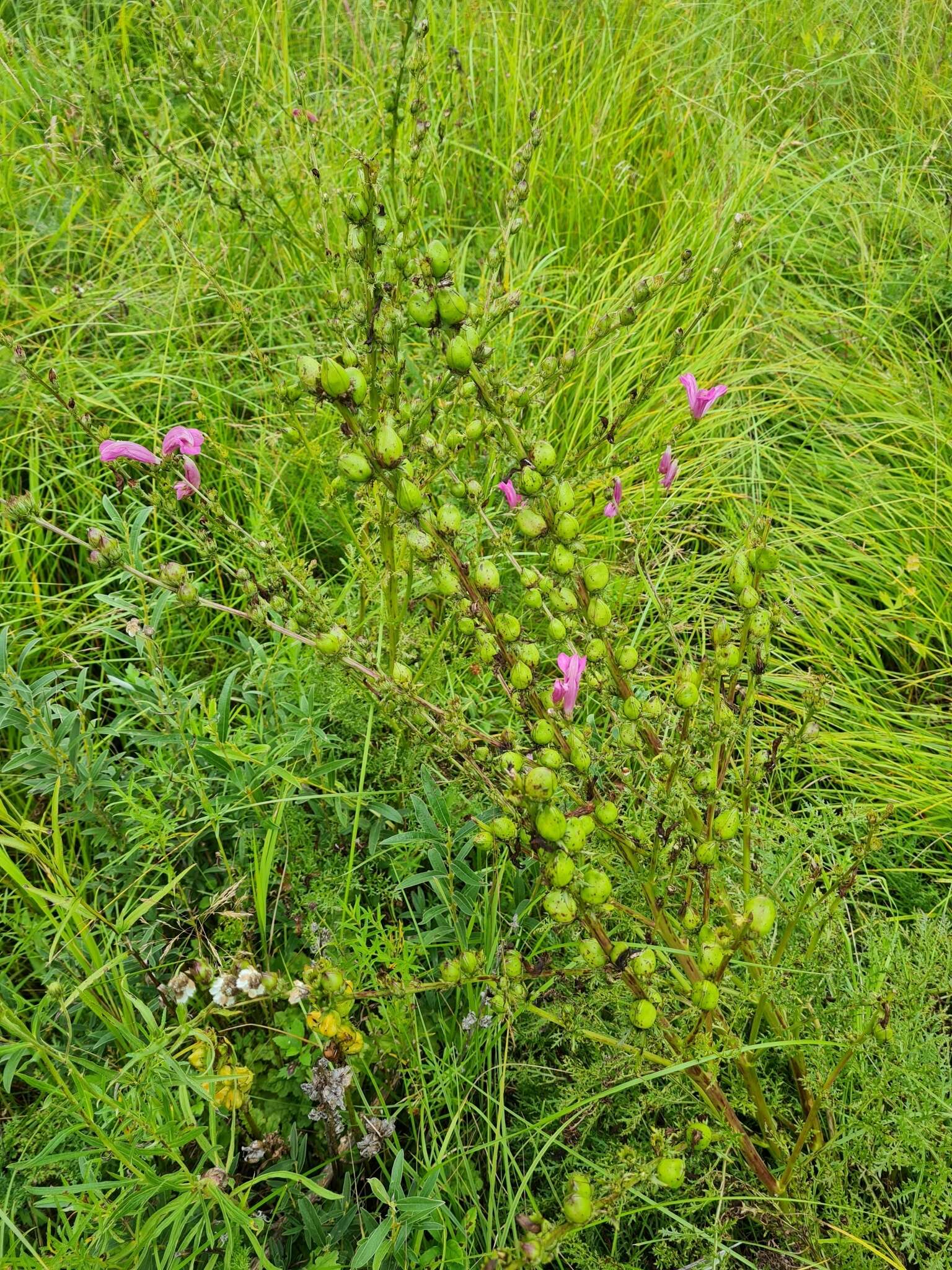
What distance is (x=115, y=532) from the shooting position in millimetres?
2326

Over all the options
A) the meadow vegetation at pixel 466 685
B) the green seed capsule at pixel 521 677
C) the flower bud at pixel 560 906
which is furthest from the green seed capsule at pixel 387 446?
the flower bud at pixel 560 906

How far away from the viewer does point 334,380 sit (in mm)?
1062

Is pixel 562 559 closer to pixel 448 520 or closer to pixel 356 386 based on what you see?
pixel 448 520

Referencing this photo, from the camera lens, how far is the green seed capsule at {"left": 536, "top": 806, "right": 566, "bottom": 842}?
965 mm

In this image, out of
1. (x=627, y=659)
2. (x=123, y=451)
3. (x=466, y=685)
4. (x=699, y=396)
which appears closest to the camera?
(x=627, y=659)

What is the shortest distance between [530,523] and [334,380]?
27 cm

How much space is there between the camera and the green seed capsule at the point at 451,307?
0.98 m

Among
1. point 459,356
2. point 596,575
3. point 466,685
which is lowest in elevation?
point 466,685

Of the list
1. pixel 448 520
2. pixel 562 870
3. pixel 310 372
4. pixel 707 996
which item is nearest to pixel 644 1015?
pixel 707 996

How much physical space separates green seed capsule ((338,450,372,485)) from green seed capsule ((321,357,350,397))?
0.24 feet

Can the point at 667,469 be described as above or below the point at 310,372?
below

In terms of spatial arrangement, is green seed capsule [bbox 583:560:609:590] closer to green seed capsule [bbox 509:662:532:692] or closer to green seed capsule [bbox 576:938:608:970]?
green seed capsule [bbox 509:662:532:692]

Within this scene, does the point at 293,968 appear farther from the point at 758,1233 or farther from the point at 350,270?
the point at 350,270

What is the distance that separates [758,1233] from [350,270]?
2.00m
